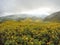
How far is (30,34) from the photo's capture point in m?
5.35

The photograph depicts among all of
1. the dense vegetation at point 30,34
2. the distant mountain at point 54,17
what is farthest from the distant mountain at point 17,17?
the dense vegetation at point 30,34

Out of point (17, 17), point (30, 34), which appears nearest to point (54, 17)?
point (30, 34)

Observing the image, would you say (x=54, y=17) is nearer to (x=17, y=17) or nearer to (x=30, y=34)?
(x=30, y=34)

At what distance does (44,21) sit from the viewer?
6117 mm

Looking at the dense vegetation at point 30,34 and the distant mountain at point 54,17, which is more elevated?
the distant mountain at point 54,17

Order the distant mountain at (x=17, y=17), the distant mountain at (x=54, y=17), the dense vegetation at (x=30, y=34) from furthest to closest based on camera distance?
the distant mountain at (x=17, y=17), the distant mountain at (x=54, y=17), the dense vegetation at (x=30, y=34)

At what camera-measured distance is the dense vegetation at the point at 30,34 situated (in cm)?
513

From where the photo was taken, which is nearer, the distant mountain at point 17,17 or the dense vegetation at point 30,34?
the dense vegetation at point 30,34

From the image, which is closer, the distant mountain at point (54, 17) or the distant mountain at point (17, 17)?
the distant mountain at point (54, 17)

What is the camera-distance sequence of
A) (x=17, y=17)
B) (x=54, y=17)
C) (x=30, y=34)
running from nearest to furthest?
(x=30, y=34) < (x=54, y=17) < (x=17, y=17)

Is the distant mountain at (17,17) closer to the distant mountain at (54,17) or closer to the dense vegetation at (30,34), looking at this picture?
the distant mountain at (54,17)

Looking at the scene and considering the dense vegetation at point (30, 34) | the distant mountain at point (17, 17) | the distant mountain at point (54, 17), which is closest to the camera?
the dense vegetation at point (30, 34)

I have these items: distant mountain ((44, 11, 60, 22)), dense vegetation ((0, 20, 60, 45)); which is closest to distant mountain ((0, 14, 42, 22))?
distant mountain ((44, 11, 60, 22))

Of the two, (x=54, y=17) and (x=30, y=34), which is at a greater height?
(x=54, y=17)
